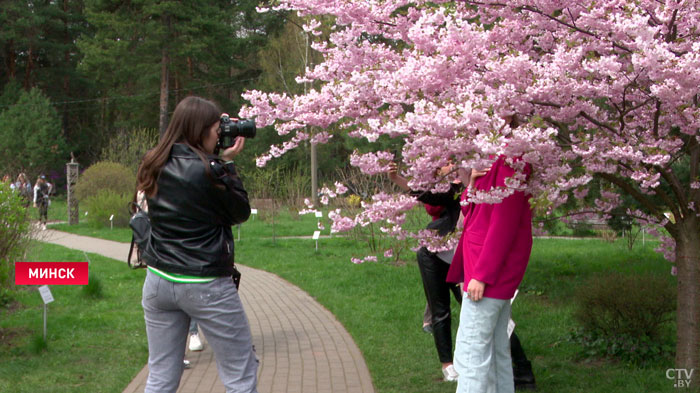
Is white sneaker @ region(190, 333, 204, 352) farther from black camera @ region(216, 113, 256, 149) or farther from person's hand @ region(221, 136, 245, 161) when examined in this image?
black camera @ region(216, 113, 256, 149)

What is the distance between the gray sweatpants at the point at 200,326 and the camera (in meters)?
3.18

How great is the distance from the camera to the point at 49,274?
6.40 m

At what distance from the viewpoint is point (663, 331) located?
618cm

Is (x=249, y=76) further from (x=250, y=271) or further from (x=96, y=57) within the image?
(x=250, y=271)

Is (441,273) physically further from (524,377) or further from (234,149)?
(234,149)

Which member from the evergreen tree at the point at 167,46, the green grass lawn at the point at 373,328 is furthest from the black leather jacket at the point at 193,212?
the evergreen tree at the point at 167,46

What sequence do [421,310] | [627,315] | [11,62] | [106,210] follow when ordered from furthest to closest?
1. [11,62]
2. [106,210]
3. [421,310]
4. [627,315]

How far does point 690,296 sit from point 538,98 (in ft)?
6.56

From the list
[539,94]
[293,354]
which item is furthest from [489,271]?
[293,354]

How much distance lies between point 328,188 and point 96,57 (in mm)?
35134

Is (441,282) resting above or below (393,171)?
below

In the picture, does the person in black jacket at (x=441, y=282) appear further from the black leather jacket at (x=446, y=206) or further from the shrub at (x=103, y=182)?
the shrub at (x=103, y=182)

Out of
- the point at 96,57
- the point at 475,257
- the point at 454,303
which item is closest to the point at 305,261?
the point at 454,303

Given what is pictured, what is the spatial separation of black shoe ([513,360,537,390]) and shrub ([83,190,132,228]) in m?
19.5
